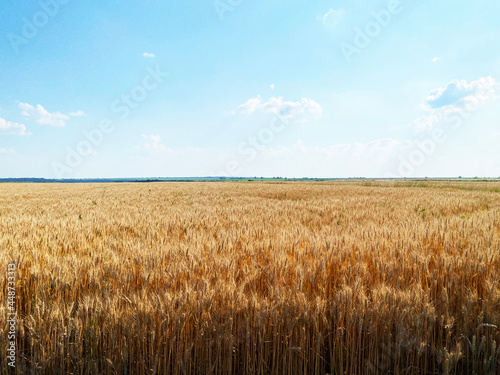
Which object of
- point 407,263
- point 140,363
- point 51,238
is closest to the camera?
point 140,363

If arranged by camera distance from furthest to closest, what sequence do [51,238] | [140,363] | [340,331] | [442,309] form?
[51,238] < [442,309] < [340,331] < [140,363]

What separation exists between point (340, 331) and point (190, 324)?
3.64 ft

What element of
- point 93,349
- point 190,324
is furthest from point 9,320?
point 190,324

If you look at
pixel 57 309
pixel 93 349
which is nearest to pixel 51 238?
pixel 57 309

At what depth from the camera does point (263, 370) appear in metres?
1.92

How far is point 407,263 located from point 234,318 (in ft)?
7.49

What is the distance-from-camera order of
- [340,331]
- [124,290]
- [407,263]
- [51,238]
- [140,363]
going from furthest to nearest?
1. [51,238]
2. [407,263]
3. [124,290]
4. [340,331]
5. [140,363]

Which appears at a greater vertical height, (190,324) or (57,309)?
(57,309)

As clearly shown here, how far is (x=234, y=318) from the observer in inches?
82.0

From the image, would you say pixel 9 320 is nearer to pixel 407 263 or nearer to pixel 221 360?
pixel 221 360

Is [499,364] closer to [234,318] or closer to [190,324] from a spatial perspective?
[234,318]

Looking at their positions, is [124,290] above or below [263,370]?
above

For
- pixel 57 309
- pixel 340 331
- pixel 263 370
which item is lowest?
pixel 263 370

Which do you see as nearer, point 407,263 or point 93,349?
point 93,349
